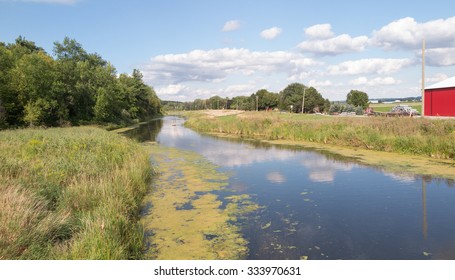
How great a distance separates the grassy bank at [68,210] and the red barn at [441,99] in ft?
112

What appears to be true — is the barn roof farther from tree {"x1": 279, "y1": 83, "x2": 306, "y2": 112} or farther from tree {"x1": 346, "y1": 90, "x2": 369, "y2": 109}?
tree {"x1": 346, "y1": 90, "x2": 369, "y2": 109}

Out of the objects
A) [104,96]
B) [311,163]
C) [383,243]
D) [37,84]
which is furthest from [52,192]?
[104,96]

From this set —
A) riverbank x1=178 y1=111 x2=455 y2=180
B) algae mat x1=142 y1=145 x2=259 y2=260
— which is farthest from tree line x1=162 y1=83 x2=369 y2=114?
algae mat x1=142 y1=145 x2=259 y2=260

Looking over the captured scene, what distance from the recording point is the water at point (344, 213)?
7.13 meters

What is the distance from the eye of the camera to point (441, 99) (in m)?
34.5

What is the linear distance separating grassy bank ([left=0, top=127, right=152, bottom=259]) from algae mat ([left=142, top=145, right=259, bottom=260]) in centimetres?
57

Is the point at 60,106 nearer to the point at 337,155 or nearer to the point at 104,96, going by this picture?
the point at 104,96

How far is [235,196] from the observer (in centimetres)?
1150

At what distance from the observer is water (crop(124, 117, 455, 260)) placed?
7133mm

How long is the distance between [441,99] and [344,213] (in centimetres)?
3254

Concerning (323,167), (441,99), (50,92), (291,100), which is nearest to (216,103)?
(291,100)

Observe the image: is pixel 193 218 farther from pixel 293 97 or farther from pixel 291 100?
pixel 291 100

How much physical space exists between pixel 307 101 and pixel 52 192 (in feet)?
272

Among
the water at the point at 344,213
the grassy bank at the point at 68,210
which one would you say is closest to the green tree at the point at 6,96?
the grassy bank at the point at 68,210
